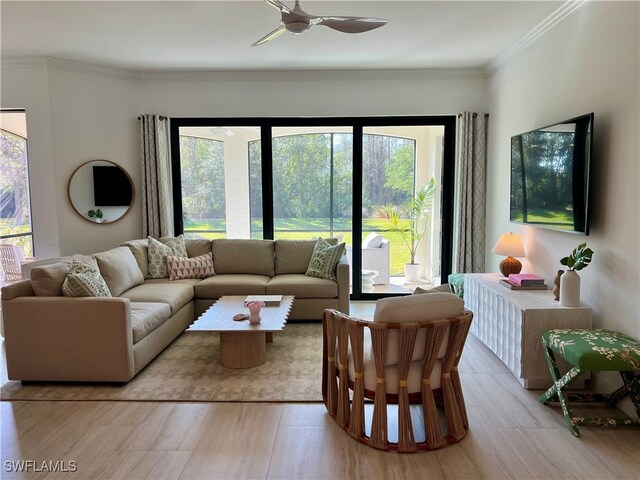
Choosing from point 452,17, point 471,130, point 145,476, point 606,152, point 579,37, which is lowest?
point 145,476

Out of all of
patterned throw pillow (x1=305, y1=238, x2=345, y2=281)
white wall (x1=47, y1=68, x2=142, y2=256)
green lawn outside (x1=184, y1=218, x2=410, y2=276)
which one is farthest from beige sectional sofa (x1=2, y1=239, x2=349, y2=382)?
green lawn outside (x1=184, y1=218, x2=410, y2=276)

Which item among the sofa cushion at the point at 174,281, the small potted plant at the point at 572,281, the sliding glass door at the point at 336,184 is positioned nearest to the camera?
the small potted plant at the point at 572,281

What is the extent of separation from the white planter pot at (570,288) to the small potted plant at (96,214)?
5.05 m

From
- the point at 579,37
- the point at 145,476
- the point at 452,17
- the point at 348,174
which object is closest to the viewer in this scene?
the point at 145,476

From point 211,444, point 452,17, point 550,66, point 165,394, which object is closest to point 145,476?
point 211,444

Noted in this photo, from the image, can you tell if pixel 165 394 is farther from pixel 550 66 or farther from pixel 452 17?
pixel 550 66

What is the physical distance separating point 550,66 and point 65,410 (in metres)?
4.62

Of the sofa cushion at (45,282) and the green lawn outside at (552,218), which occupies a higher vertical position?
the green lawn outside at (552,218)

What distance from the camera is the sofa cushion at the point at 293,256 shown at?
5066mm

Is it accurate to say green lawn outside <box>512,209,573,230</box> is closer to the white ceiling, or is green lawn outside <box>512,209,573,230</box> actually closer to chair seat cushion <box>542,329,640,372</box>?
chair seat cushion <box>542,329,640,372</box>

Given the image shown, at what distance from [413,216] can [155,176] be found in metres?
3.38

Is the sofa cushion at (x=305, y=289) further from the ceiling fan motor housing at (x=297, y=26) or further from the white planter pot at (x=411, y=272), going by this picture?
the ceiling fan motor housing at (x=297, y=26)

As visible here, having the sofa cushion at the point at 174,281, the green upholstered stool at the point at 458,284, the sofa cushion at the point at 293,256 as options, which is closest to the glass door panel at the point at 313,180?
the sofa cushion at the point at 293,256

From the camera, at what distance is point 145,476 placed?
2.13 m
